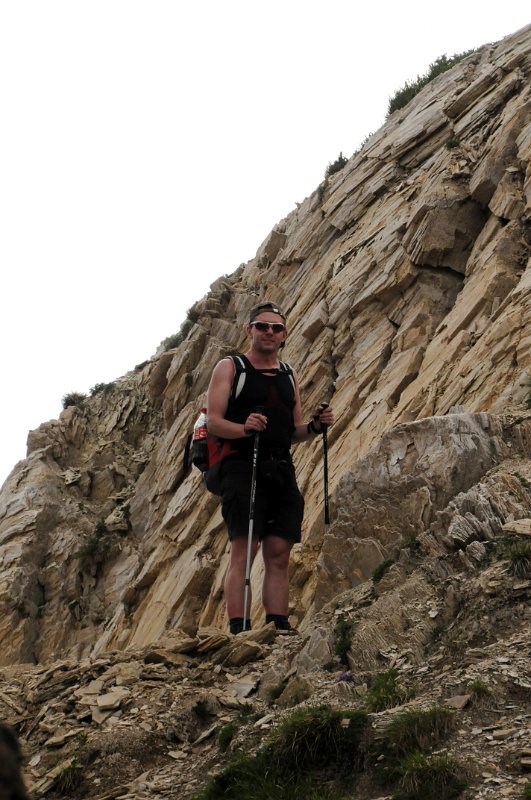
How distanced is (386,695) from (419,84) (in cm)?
2380

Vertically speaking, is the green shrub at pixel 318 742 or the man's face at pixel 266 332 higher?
the man's face at pixel 266 332

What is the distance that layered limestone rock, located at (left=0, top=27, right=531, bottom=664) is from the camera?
8.67m

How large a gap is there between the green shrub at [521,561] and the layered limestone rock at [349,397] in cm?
64

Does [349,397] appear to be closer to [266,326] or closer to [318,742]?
[266,326]

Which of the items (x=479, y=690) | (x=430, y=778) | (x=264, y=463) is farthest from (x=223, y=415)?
(x=430, y=778)

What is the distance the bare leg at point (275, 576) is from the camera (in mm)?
9062

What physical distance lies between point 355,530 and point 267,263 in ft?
62.6

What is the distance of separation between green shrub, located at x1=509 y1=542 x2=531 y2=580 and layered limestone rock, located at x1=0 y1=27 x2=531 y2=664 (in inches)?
25.1

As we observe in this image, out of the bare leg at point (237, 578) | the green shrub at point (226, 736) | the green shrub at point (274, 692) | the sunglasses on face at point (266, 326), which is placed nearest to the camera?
the green shrub at point (226, 736)

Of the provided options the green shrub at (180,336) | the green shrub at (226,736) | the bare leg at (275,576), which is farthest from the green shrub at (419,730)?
the green shrub at (180,336)

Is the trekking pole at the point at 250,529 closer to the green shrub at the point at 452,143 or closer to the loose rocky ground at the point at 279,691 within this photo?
the loose rocky ground at the point at 279,691

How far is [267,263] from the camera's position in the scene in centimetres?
2689

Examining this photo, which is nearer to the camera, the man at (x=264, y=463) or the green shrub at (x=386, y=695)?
the green shrub at (x=386, y=695)

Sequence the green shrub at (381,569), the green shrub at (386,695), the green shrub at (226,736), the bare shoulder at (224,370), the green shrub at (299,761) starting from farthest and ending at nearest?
1. the bare shoulder at (224,370)
2. the green shrub at (381,569)
3. the green shrub at (226,736)
4. the green shrub at (386,695)
5. the green shrub at (299,761)
